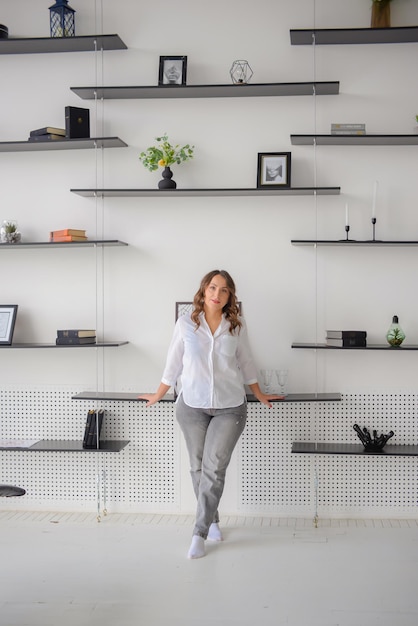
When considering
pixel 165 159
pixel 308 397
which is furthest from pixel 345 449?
pixel 165 159

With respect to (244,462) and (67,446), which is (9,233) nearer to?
(67,446)

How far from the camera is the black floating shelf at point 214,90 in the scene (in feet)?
15.6

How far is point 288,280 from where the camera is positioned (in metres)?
5.00

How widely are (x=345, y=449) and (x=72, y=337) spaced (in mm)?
1866

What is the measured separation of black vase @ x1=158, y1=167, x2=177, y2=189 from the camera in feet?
15.9

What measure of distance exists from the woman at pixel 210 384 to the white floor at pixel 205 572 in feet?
0.98

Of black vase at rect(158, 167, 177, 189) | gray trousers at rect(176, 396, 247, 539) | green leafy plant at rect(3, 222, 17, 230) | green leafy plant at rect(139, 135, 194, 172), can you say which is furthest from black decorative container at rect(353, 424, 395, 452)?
green leafy plant at rect(3, 222, 17, 230)

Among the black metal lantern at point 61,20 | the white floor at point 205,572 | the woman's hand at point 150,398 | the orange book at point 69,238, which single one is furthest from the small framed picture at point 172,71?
the white floor at point 205,572

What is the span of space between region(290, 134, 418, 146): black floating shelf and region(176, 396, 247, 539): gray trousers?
170cm

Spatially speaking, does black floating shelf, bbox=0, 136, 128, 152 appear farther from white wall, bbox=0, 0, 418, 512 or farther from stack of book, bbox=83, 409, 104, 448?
stack of book, bbox=83, 409, 104, 448

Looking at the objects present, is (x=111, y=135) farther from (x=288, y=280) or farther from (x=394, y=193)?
(x=394, y=193)

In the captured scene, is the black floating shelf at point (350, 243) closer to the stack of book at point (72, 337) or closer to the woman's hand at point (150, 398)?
the woman's hand at point (150, 398)

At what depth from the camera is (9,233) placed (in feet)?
16.5

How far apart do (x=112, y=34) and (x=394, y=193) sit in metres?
2.07
